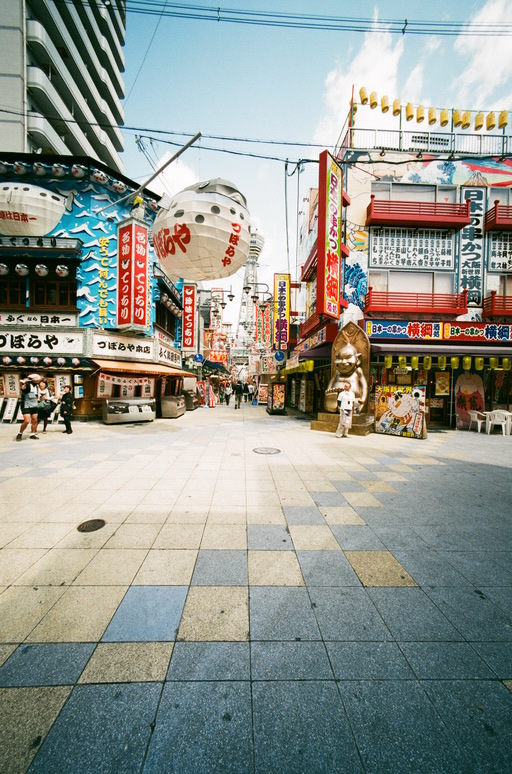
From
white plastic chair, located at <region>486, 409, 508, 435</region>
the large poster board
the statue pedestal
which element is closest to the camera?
the large poster board

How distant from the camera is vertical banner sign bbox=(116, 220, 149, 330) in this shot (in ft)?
44.8

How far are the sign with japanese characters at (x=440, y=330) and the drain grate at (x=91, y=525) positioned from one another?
528 inches

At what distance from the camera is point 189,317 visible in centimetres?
2150

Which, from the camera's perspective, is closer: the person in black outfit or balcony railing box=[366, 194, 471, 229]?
the person in black outfit

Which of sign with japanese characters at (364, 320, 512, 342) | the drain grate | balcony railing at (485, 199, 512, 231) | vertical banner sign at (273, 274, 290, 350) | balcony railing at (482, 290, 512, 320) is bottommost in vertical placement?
the drain grate

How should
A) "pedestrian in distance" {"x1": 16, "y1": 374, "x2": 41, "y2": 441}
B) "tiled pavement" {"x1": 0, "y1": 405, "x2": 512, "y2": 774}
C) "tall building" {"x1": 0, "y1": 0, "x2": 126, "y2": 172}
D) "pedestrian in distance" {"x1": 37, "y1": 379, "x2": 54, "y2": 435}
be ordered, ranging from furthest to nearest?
"tall building" {"x1": 0, "y1": 0, "x2": 126, "y2": 172}
"pedestrian in distance" {"x1": 37, "y1": 379, "x2": 54, "y2": 435}
"pedestrian in distance" {"x1": 16, "y1": 374, "x2": 41, "y2": 441}
"tiled pavement" {"x1": 0, "y1": 405, "x2": 512, "y2": 774}

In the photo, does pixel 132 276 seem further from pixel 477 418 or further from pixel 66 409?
pixel 477 418

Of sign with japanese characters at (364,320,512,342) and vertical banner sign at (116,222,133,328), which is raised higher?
vertical banner sign at (116,222,133,328)

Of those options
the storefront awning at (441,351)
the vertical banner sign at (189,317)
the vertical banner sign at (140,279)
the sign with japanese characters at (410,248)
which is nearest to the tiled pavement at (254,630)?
the storefront awning at (441,351)

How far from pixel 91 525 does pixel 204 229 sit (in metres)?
4.70

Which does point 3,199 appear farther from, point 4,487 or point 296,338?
point 296,338

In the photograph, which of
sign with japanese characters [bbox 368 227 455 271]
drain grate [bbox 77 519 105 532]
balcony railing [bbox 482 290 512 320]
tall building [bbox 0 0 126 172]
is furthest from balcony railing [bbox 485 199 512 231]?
drain grate [bbox 77 519 105 532]

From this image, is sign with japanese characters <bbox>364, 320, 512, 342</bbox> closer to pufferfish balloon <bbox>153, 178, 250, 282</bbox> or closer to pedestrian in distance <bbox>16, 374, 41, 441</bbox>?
pufferfish balloon <bbox>153, 178, 250, 282</bbox>

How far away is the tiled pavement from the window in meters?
12.9
